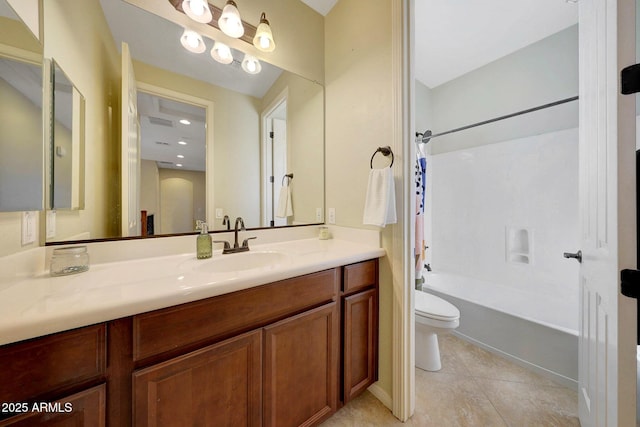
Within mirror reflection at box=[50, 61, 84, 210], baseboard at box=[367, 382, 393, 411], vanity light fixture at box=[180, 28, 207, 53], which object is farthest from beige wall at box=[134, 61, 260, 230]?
baseboard at box=[367, 382, 393, 411]

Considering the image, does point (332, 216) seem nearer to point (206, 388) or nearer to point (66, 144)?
point (206, 388)

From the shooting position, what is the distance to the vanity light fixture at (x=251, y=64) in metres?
1.42

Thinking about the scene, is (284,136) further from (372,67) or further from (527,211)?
(527,211)

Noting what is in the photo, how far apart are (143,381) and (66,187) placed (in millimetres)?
804

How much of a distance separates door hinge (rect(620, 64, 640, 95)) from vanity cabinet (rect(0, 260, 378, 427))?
1089 mm

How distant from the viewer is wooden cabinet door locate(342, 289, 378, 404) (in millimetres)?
1170

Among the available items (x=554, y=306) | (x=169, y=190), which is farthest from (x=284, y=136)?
(x=554, y=306)

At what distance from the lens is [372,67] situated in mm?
1364

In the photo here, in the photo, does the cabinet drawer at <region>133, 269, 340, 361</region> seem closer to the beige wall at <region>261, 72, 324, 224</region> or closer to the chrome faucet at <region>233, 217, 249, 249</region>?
the chrome faucet at <region>233, 217, 249, 249</region>

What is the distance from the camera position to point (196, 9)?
1.14 m

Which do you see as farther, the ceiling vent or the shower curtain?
the shower curtain

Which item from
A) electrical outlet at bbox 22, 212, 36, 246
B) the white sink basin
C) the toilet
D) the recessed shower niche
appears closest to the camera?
electrical outlet at bbox 22, 212, 36, 246

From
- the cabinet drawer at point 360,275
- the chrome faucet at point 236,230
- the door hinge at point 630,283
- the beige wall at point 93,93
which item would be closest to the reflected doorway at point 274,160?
the chrome faucet at point 236,230

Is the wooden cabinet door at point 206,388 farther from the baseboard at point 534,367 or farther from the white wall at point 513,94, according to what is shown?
the white wall at point 513,94
